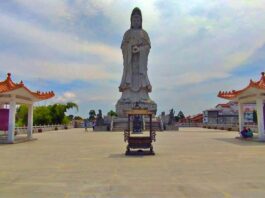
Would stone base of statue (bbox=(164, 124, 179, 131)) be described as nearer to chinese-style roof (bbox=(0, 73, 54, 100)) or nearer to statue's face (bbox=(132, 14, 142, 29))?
statue's face (bbox=(132, 14, 142, 29))

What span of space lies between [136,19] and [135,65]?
7.20 m

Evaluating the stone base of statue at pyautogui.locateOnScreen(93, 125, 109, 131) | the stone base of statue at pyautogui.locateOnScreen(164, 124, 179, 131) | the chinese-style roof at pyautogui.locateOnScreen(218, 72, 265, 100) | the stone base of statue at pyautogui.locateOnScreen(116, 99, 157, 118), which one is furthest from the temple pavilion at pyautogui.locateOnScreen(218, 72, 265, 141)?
the stone base of statue at pyautogui.locateOnScreen(116, 99, 157, 118)

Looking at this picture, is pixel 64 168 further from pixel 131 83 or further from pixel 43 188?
pixel 131 83

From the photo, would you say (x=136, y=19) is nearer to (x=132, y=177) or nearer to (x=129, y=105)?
(x=129, y=105)

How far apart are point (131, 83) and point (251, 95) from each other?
26.6m

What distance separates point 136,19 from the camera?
46.7 m

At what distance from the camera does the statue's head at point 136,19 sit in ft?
153

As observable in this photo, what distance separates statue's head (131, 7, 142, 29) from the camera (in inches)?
1833

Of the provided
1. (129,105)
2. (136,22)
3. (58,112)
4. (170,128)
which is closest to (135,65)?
(129,105)

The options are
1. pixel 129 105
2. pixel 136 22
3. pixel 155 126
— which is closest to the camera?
pixel 155 126

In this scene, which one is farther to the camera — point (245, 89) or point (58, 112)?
point (58, 112)

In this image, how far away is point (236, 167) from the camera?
8.73 metres

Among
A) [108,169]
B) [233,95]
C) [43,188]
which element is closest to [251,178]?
[108,169]

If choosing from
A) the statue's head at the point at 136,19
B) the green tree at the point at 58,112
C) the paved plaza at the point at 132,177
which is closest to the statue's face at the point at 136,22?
the statue's head at the point at 136,19
